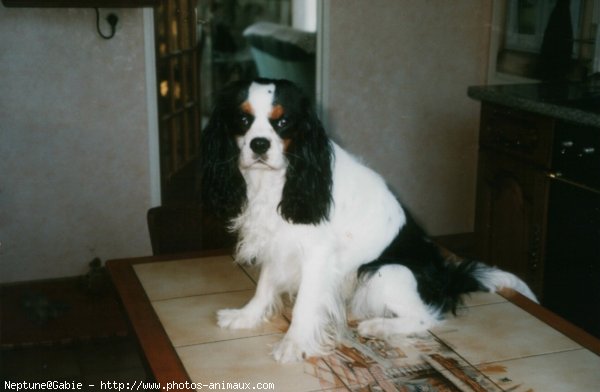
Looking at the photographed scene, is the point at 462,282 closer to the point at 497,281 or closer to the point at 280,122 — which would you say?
the point at 497,281

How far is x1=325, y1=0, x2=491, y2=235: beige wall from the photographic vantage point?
12.8ft

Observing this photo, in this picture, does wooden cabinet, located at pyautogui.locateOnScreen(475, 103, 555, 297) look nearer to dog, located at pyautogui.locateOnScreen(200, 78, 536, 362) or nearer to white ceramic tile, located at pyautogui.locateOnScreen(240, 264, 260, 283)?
dog, located at pyautogui.locateOnScreen(200, 78, 536, 362)

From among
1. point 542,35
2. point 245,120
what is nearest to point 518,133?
point 542,35

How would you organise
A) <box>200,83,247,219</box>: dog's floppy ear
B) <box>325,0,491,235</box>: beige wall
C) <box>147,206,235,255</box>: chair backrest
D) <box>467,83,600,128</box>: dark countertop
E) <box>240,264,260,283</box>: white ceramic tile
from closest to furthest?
1. <box>200,83,247,219</box>: dog's floppy ear
2. <box>240,264,260,283</box>: white ceramic tile
3. <box>147,206,235,255</box>: chair backrest
4. <box>467,83,600,128</box>: dark countertop
5. <box>325,0,491,235</box>: beige wall

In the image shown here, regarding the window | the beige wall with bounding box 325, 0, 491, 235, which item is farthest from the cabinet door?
the beige wall with bounding box 325, 0, 491, 235

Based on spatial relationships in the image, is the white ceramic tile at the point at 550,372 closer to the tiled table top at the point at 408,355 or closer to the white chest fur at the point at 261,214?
the tiled table top at the point at 408,355

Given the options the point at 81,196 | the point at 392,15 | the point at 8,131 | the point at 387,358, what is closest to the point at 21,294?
the point at 81,196

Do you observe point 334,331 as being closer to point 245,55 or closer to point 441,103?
point 441,103

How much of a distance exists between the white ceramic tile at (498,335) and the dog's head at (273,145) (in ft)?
1.29

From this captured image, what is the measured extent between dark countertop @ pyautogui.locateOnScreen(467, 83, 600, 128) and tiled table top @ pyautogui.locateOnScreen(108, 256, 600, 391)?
105 centimetres

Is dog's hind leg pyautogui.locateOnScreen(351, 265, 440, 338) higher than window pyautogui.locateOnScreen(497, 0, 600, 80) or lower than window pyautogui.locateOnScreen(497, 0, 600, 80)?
lower

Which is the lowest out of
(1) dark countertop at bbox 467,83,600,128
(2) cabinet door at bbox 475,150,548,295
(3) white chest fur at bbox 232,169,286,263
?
(2) cabinet door at bbox 475,150,548,295

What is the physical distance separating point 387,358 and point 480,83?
115 inches

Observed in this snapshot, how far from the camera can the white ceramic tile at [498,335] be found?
59.8 inches
